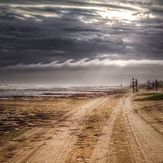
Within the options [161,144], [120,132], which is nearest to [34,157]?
[161,144]

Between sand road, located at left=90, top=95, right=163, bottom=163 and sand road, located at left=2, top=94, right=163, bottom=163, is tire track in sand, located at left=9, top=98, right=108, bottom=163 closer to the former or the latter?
sand road, located at left=2, top=94, right=163, bottom=163

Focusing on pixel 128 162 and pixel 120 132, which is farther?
pixel 120 132

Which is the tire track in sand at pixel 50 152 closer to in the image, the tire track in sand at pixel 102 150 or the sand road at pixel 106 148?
the sand road at pixel 106 148

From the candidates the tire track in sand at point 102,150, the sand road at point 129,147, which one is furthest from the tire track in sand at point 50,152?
the sand road at point 129,147

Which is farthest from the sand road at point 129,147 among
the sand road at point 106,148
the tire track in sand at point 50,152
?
the tire track in sand at point 50,152

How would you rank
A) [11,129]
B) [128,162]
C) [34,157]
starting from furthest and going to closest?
[11,129]
[34,157]
[128,162]

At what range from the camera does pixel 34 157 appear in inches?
494

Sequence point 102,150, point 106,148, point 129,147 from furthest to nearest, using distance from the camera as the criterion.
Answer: point 129,147 → point 106,148 → point 102,150

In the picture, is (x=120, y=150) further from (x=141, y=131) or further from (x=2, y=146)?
(x=141, y=131)

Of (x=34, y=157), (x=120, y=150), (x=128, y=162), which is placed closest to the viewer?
(x=128, y=162)

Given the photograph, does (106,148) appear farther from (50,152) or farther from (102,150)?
(50,152)

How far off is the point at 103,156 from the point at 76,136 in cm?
533

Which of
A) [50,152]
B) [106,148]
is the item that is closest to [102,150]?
[106,148]

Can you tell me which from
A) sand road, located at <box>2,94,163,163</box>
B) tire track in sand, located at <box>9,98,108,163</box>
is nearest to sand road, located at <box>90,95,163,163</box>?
sand road, located at <box>2,94,163,163</box>
